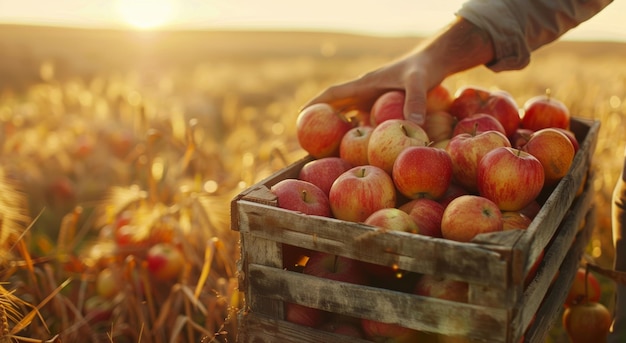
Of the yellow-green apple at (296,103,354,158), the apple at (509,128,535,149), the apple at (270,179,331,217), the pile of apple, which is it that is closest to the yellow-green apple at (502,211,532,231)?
the pile of apple

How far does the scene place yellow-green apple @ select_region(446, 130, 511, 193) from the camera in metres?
2.57

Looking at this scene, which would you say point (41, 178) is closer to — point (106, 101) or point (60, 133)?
point (60, 133)

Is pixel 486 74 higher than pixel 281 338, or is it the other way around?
pixel 281 338

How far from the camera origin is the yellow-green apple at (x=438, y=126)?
3.08 metres

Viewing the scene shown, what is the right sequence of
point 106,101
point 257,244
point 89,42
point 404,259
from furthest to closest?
point 89,42 → point 106,101 → point 257,244 → point 404,259

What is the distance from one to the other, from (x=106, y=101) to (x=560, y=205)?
22.3ft

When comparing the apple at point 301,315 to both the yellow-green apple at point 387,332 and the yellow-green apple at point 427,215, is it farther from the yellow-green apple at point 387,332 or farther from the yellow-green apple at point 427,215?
the yellow-green apple at point 427,215

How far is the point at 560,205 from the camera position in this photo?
92.9 inches

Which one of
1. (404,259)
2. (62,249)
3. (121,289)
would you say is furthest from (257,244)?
(62,249)

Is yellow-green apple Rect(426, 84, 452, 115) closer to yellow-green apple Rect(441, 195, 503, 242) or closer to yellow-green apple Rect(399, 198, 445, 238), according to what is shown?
yellow-green apple Rect(399, 198, 445, 238)

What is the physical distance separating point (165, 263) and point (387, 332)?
78.5 inches

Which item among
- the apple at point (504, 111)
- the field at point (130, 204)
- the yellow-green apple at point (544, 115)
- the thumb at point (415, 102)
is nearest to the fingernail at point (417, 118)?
the thumb at point (415, 102)

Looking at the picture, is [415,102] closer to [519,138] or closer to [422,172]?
[519,138]

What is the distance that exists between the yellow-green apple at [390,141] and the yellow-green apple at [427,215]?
327 mm
